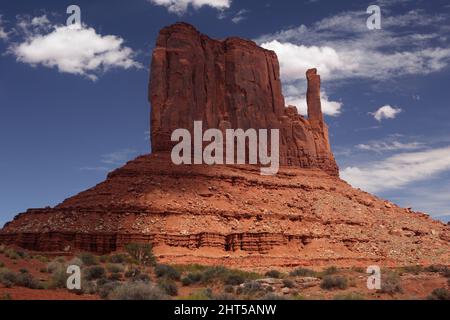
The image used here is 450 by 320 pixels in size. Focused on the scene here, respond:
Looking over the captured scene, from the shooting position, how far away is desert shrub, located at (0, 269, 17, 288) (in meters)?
19.4

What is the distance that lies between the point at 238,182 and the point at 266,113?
20183 mm

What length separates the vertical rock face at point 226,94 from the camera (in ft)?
207

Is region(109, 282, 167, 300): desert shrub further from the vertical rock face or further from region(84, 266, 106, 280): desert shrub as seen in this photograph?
the vertical rock face

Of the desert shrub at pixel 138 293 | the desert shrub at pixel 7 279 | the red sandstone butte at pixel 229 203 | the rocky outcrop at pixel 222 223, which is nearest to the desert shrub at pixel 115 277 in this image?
the desert shrub at pixel 7 279

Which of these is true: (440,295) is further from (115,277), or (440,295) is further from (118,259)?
(118,259)

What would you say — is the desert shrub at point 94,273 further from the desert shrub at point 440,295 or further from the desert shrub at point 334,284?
the desert shrub at point 440,295

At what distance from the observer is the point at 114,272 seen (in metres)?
27.0

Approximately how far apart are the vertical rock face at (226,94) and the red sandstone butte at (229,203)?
16cm

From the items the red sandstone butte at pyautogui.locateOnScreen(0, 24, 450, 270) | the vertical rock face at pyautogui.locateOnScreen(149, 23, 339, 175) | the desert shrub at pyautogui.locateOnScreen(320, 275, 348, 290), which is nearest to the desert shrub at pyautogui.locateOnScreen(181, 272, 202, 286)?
the desert shrub at pyautogui.locateOnScreen(320, 275, 348, 290)

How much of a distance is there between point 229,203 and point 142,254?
17.7 m

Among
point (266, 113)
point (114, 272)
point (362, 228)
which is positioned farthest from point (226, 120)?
point (114, 272)

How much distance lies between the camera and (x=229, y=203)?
169 feet

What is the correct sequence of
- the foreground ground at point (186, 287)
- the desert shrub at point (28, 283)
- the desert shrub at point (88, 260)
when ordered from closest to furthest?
the foreground ground at point (186, 287)
the desert shrub at point (28, 283)
the desert shrub at point (88, 260)
